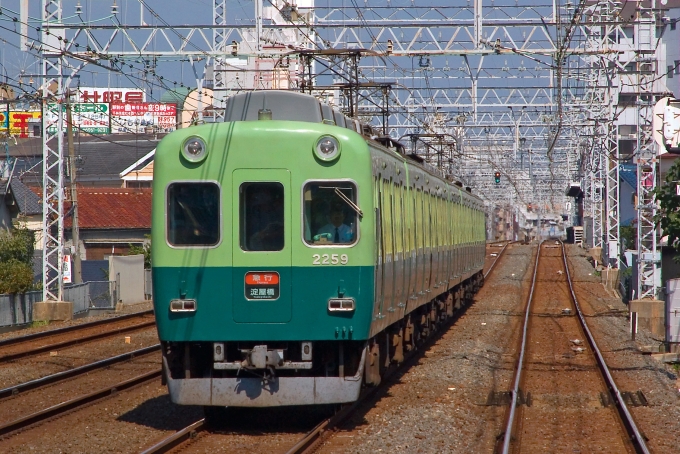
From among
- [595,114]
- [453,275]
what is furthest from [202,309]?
[595,114]

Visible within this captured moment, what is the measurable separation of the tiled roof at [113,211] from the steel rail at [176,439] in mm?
A: 30100

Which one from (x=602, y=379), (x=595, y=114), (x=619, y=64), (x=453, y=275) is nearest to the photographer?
(x=602, y=379)

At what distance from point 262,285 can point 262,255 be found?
26 cm

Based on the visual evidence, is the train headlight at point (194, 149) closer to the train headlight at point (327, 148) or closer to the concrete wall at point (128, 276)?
the train headlight at point (327, 148)

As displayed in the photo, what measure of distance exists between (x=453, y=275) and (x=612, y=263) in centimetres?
1685

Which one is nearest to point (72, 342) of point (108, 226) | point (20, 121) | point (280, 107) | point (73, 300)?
point (73, 300)

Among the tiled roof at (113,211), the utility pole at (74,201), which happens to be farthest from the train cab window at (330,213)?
the tiled roof at (113,211)

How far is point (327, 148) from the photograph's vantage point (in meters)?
8.43

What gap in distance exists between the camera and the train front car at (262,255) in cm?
832

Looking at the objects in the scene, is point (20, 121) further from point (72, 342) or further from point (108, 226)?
point (72, 342)

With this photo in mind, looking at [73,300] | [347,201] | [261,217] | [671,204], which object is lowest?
[73,300]

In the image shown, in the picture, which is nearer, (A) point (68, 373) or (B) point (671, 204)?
(A) point (68, 373)

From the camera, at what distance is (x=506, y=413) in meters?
9.56

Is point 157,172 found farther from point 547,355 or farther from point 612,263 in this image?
point 612,263
